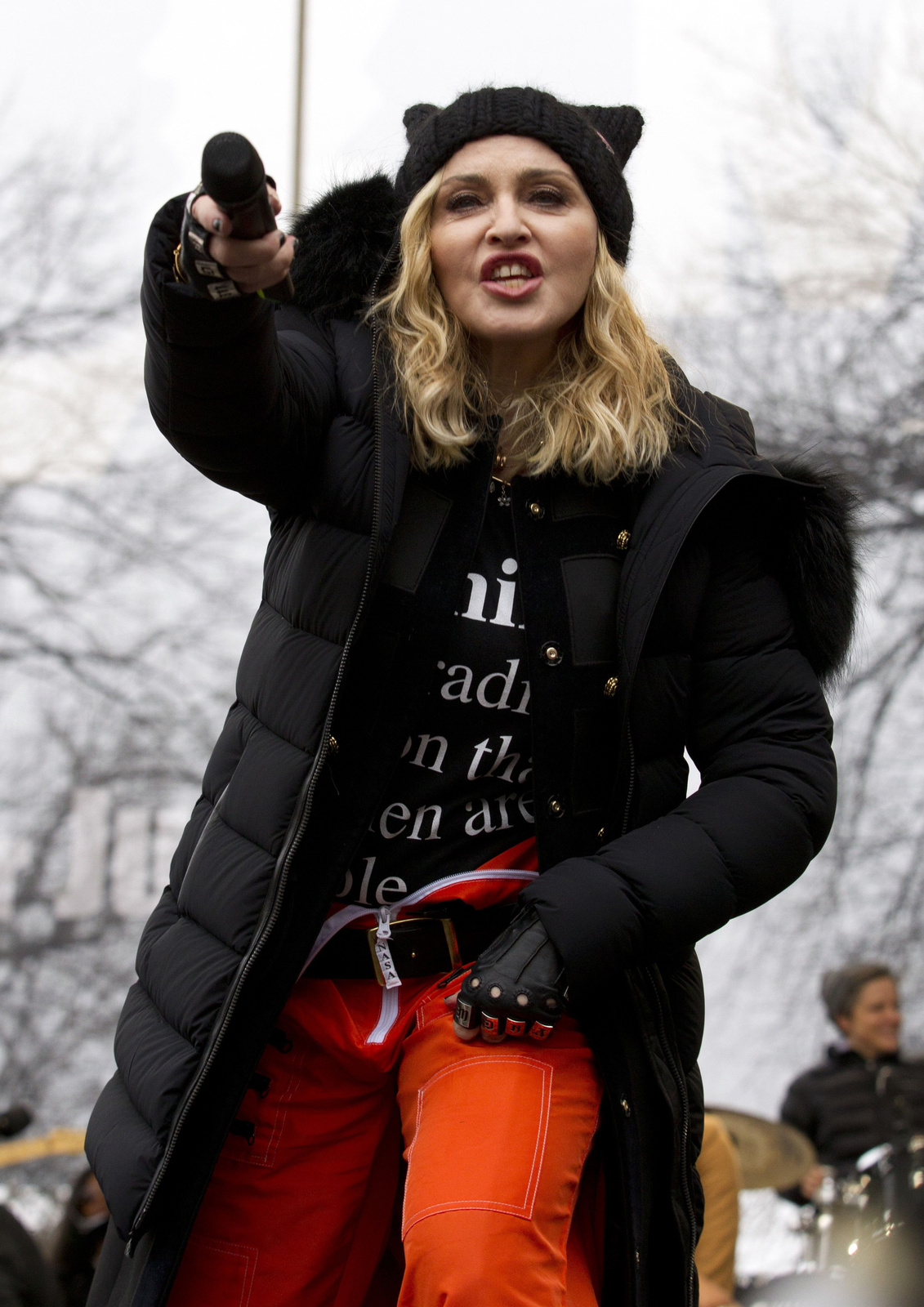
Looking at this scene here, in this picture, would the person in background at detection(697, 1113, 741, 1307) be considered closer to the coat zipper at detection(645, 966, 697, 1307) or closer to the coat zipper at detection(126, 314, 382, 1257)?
the coat zipper at detection(645, 966, 697, 1307)

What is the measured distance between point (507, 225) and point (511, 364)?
190 mm

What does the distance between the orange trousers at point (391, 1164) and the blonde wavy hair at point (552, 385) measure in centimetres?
66

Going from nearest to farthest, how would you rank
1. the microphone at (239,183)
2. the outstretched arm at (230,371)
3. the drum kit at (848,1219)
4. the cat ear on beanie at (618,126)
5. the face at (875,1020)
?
the microphone at (239,183) < the outstretched arm at (230,371) < the cat ear on beanie at (618,126) < the drum kit at (848,1219) < the face at (875,1020)

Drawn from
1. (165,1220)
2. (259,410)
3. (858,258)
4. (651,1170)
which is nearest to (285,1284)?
(165,1220)

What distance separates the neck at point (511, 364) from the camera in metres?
1.70

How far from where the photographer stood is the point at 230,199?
114 cm

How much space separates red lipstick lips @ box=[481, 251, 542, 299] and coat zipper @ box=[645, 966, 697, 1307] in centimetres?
82

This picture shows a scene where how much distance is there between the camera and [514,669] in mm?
1544

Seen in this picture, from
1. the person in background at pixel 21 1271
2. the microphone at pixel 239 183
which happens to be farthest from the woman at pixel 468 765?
the person in background at pixel 21 1271

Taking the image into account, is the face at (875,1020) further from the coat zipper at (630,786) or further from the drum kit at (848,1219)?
the coat zipper at (630,786)

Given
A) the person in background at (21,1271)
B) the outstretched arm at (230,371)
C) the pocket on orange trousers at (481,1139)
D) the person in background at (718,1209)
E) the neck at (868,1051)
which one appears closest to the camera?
the outstretched arm at (230,371)

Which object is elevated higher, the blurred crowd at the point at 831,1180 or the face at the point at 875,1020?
the face at the point at 875,1020

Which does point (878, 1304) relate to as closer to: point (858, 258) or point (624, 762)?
point (624, 762)

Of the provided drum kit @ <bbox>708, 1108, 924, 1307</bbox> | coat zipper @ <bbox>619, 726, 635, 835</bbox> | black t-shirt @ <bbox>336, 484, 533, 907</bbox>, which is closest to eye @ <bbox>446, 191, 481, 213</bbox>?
black t-shirt @ <bbox>336, 484, 533, 907</bbox>
